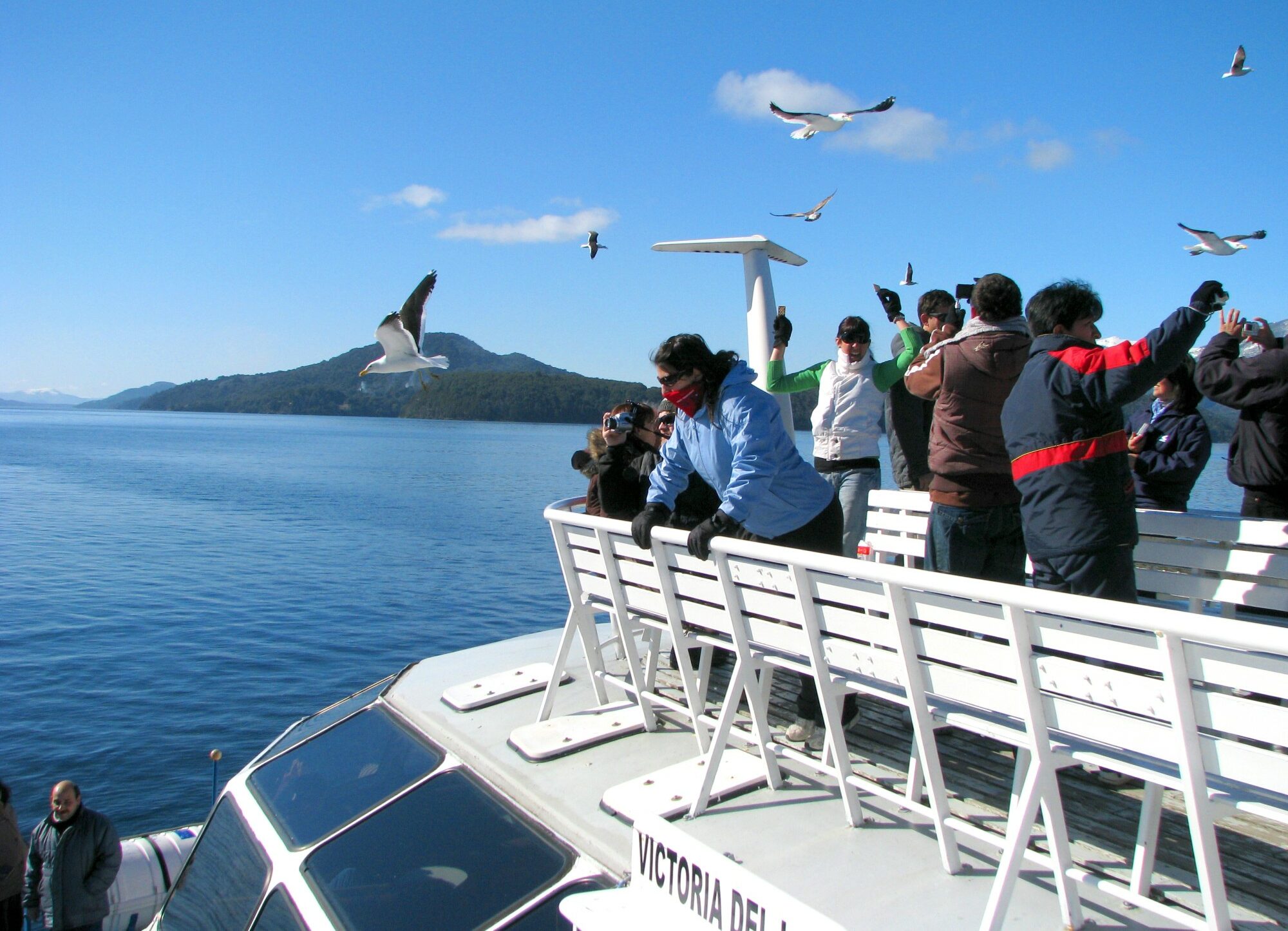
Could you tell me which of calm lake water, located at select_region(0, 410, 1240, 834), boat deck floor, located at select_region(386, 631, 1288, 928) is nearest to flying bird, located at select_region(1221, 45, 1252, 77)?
boat deck floor, located at select_region(386, 631, 1288, 928)

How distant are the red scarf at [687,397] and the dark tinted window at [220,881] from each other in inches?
106

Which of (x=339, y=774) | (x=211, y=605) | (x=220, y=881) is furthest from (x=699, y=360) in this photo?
(x=211, y=605)

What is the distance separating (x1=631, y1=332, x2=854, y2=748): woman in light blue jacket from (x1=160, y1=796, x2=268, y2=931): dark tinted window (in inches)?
89.2

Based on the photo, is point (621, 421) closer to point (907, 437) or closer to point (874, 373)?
point (874, 373)

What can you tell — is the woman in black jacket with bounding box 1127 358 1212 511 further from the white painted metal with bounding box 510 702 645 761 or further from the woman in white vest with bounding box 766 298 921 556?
the white painted metal with bounding box 510 702 645 761

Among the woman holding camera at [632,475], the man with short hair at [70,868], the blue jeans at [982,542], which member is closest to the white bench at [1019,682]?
the blue jeans at [982,542]

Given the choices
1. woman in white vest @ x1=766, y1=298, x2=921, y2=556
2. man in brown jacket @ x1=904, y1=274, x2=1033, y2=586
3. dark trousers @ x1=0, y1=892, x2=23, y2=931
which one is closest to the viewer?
man in brown jacket @ x1=904, y1=274, x2=1033, y2=586

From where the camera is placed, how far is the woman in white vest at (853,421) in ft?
18.6

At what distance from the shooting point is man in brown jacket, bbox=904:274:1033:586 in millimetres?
3877

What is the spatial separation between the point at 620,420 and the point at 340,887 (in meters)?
3.02

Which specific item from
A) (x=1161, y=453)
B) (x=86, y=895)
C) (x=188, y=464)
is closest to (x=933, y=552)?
(x=1161, y=453)

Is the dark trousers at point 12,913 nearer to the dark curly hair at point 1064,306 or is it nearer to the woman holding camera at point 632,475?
the woman holding camera at point 632,475

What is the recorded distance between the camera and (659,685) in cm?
527

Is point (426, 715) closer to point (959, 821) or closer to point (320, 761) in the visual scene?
point (320, 761)
